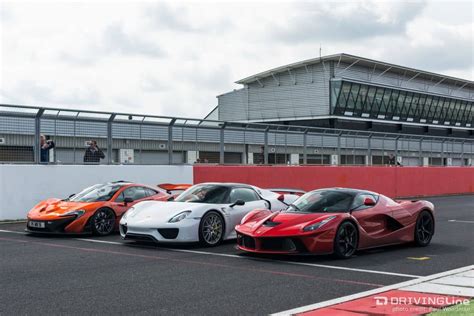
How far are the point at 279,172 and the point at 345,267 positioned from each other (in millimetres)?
14157

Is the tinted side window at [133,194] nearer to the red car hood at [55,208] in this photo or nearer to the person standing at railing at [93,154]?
the red car hood at [55,208]

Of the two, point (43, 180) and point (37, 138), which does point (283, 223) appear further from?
point (37, 138)

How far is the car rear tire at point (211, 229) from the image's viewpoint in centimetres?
1133

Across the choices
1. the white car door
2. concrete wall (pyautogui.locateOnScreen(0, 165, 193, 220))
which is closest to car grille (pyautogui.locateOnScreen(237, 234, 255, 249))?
the white car door

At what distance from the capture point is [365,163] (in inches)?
1083

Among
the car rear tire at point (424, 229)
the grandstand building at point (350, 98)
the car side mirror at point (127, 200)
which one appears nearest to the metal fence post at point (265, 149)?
the car side mirror at point (127, 200)

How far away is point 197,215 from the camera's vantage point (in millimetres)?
11289

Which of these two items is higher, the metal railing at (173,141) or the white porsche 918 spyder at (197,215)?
the metal railing at (173,141)

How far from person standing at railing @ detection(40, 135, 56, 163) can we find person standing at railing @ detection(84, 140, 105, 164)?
1142 millimetres

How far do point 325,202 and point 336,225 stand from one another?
905mm

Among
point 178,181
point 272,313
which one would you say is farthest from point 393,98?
point 272,313

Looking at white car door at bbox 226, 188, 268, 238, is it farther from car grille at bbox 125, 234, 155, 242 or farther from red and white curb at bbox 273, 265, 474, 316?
red and white curb at bbox 273, 265, 474, 316

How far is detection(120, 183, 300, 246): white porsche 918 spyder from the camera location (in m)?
11.0

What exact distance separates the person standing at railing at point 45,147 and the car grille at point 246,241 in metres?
8.51
